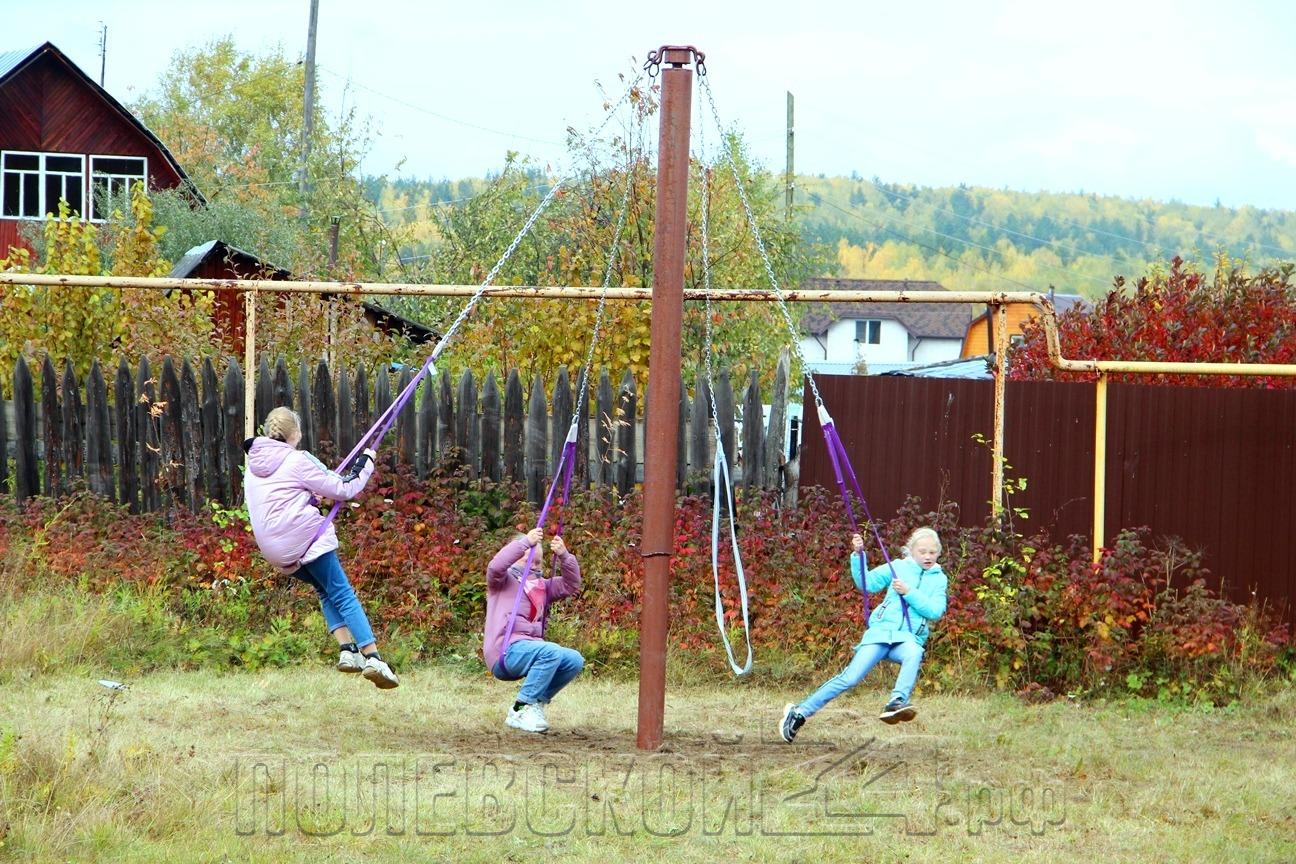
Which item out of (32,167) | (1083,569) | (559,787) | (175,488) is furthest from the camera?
(32,167)

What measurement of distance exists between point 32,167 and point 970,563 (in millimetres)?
34067

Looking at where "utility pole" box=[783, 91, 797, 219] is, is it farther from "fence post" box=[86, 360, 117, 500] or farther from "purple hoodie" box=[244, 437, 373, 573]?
"purple hoodie" box=[244, 437, 373, 573]

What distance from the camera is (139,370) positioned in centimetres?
1177

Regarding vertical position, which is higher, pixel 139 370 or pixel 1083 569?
pixel 139 370

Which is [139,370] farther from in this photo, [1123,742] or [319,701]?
[1123,742]

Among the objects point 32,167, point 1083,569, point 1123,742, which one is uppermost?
point 32,167

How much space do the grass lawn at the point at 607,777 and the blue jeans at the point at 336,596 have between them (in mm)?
594

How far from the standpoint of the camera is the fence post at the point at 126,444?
1178 centimetres

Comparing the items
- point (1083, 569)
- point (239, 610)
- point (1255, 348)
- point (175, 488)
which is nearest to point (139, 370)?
point (175, 488)

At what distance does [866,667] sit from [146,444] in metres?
6.37

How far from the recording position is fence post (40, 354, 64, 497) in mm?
11906

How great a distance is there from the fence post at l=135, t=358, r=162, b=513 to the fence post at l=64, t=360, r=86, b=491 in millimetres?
Answer: 509

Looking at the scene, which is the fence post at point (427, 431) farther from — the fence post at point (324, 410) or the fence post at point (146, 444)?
the fence post at point (146, 444)

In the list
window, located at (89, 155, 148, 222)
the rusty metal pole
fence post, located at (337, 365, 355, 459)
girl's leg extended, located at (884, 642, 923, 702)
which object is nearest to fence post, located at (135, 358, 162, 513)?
fence post, located at (337, 365, 355, 459)
